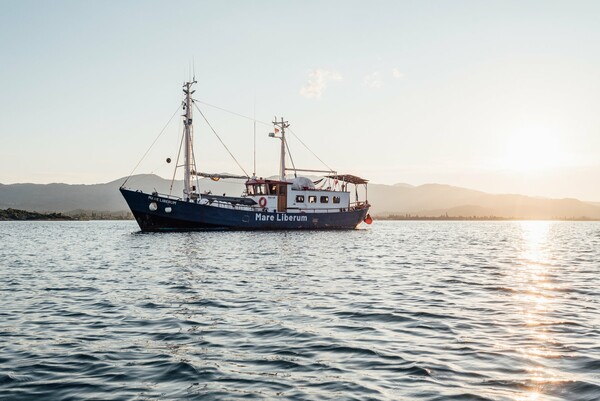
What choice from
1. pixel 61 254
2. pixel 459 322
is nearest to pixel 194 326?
pixel 459 322

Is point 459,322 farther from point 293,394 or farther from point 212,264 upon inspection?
point 212,264

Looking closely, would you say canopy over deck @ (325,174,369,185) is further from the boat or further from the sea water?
the sea water

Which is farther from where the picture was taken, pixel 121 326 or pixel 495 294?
pixel 495 294

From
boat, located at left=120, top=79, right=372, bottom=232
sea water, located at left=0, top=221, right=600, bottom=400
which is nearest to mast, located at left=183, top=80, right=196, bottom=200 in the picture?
boat, located at left=120, top=79, right=372, bottom=232

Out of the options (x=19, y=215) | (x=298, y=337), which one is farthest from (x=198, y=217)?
(x=19, y=215)

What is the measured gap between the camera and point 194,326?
9.90 meters

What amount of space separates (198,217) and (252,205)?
7.33 m

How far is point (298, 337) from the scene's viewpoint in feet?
29.5

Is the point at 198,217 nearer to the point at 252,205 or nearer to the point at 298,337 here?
the point at 252,205

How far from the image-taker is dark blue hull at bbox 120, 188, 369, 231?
4747 cm

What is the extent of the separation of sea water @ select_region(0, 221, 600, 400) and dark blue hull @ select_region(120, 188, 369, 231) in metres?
29.5

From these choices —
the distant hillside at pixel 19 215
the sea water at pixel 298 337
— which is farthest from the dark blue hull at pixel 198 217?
the distant hillside at pixel 19 215

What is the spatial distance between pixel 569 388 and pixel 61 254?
90.2 feet

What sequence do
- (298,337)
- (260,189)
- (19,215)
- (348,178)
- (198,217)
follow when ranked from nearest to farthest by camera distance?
1. (298,337)
2. (198,217)
3. (260,189)
4. (348,178)
5. (19,215)
